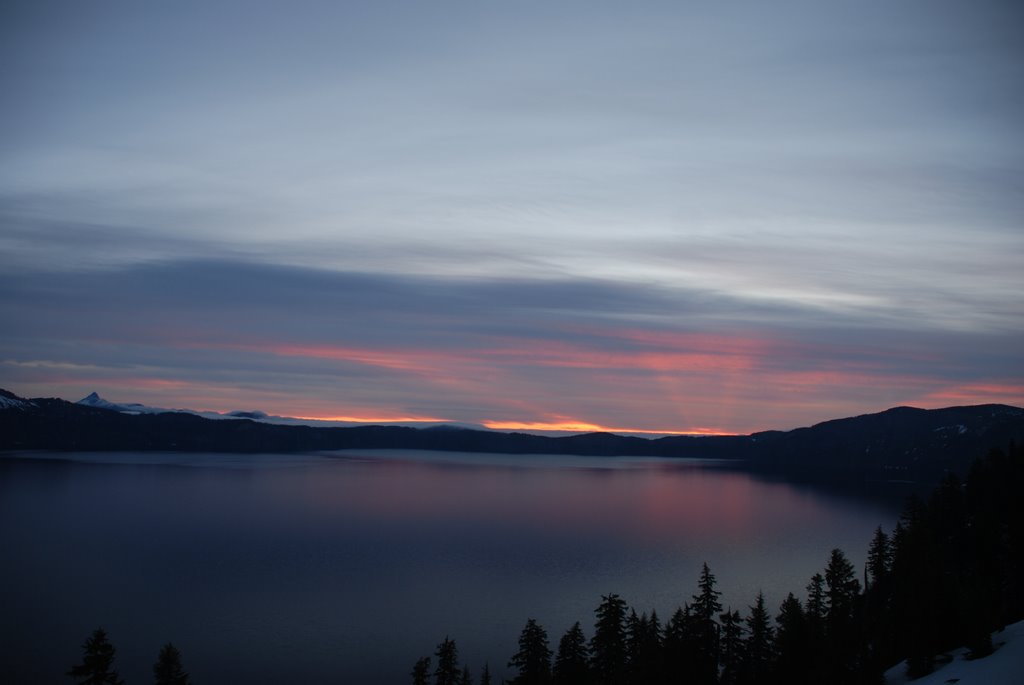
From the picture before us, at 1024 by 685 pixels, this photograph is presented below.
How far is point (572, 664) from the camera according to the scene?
39250 millimetres

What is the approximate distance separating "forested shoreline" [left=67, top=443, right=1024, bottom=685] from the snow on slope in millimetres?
764

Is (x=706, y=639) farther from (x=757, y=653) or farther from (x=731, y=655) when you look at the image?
(x=757, y=653)

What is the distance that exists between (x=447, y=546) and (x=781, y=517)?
6452 cm

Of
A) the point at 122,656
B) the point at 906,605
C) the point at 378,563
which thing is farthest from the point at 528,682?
the point at 378,563

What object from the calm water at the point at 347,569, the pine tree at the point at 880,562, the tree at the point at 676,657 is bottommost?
the calm water at the point at 347,569

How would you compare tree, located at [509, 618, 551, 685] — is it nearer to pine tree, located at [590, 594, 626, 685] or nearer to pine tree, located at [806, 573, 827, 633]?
pine tree, located at [590, 594, 626, 685]

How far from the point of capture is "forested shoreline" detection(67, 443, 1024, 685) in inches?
1410

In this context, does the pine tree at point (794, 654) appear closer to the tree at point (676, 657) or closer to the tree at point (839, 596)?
the tree at point (676, 657)

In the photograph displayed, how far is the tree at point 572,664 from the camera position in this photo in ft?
127

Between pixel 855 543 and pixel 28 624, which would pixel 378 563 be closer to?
pixel 28 624

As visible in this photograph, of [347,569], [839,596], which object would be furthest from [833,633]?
[347,569]

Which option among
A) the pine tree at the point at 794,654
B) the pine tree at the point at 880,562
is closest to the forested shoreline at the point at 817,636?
the pine tree at the point at 794,654

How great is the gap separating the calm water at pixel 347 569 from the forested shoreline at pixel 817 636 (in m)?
5.84

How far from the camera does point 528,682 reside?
124 feet
